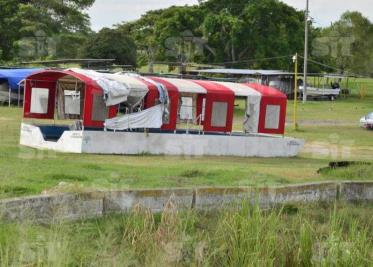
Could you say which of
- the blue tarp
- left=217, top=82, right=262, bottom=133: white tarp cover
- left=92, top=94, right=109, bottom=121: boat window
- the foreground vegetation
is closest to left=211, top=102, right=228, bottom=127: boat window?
left=217, top=82, right=262, bottom=133: white tarp cover

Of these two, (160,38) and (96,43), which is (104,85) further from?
(160,38)

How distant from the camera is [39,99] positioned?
75.9ft

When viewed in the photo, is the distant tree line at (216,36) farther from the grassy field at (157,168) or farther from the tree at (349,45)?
the grassy field at (157,168)

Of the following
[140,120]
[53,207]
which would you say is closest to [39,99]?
[140,120]

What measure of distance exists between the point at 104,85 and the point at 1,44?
3975cm

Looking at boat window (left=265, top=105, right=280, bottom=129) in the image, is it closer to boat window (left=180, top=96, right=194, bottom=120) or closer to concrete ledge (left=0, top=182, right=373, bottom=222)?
boat window (left=180, top=96, right=194, bottom=120)

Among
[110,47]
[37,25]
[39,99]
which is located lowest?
[39,99]

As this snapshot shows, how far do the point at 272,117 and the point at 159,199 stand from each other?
1438cm

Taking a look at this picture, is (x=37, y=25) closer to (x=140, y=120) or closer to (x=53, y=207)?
(x=140, y=120)

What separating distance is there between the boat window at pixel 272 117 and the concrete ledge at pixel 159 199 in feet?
38.0

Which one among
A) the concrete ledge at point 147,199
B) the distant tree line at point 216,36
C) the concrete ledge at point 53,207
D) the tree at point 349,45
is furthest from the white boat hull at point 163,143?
the tree at point 349,45

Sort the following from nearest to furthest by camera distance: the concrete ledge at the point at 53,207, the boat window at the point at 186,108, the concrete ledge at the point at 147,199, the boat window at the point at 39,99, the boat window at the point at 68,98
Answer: the concrete ledge at the point at 53,207
the concrete ledge at the point at 147,199
the boat window at the point at 186,108
the boat window at the point at 68,98
the boat window at the point at 39,99

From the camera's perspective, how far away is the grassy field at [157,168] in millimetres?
11469

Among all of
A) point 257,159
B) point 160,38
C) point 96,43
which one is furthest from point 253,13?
point 257,159
